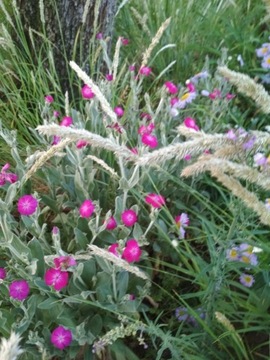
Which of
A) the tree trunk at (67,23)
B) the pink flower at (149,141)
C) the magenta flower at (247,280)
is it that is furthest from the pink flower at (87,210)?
the tree trunk at (67,23)

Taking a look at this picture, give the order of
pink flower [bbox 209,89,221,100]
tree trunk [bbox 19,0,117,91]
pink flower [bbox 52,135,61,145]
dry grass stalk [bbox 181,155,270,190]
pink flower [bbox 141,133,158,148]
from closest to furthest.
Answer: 1. dry grass stalk [bbox 181,155,270,190]
2. pink flower [bbox 141,133,158,148]
3. pink flower [bbox 52,135,61,145]
4. pink flower [bbox 209,89,221,100]
5. tree trunk [bbox 19,0,117,91]

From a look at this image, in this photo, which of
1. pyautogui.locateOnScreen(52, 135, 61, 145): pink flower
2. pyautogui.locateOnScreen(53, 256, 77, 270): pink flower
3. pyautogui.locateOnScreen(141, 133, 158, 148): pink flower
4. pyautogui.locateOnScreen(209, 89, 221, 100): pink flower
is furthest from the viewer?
pyautogui.locateOnScreen(209, 89, 221, 100): pink flower

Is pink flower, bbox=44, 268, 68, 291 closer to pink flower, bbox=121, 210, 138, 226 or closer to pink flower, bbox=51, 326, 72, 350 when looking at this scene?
pink flower, bbox=51, 326, 72, 350

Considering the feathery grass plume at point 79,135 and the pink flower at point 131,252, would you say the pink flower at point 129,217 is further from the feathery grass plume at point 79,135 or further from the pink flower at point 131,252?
the feathery grass plume at point 79,135

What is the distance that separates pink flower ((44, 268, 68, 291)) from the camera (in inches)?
57.3

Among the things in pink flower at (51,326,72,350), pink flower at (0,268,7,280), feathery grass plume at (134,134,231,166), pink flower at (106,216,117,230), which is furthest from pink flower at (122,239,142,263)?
feathery grass plume at (134,134,231,166)

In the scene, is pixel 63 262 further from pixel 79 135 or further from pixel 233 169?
pixel 233 169

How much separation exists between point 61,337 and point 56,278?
179 millimetres

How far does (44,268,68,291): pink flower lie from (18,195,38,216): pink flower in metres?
0.21

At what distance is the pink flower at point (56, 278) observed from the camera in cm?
146

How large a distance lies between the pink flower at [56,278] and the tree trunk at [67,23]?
1119 mm

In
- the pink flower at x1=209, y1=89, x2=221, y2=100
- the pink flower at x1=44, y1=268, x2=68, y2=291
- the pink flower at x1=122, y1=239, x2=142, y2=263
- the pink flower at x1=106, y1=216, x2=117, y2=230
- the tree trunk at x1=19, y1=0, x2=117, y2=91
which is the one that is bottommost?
the pink flower at x1=44, y1=268, x2=68, y2=291

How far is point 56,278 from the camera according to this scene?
1461 millimetres

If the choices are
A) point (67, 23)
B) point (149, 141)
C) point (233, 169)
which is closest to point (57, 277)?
point (149, 141)
